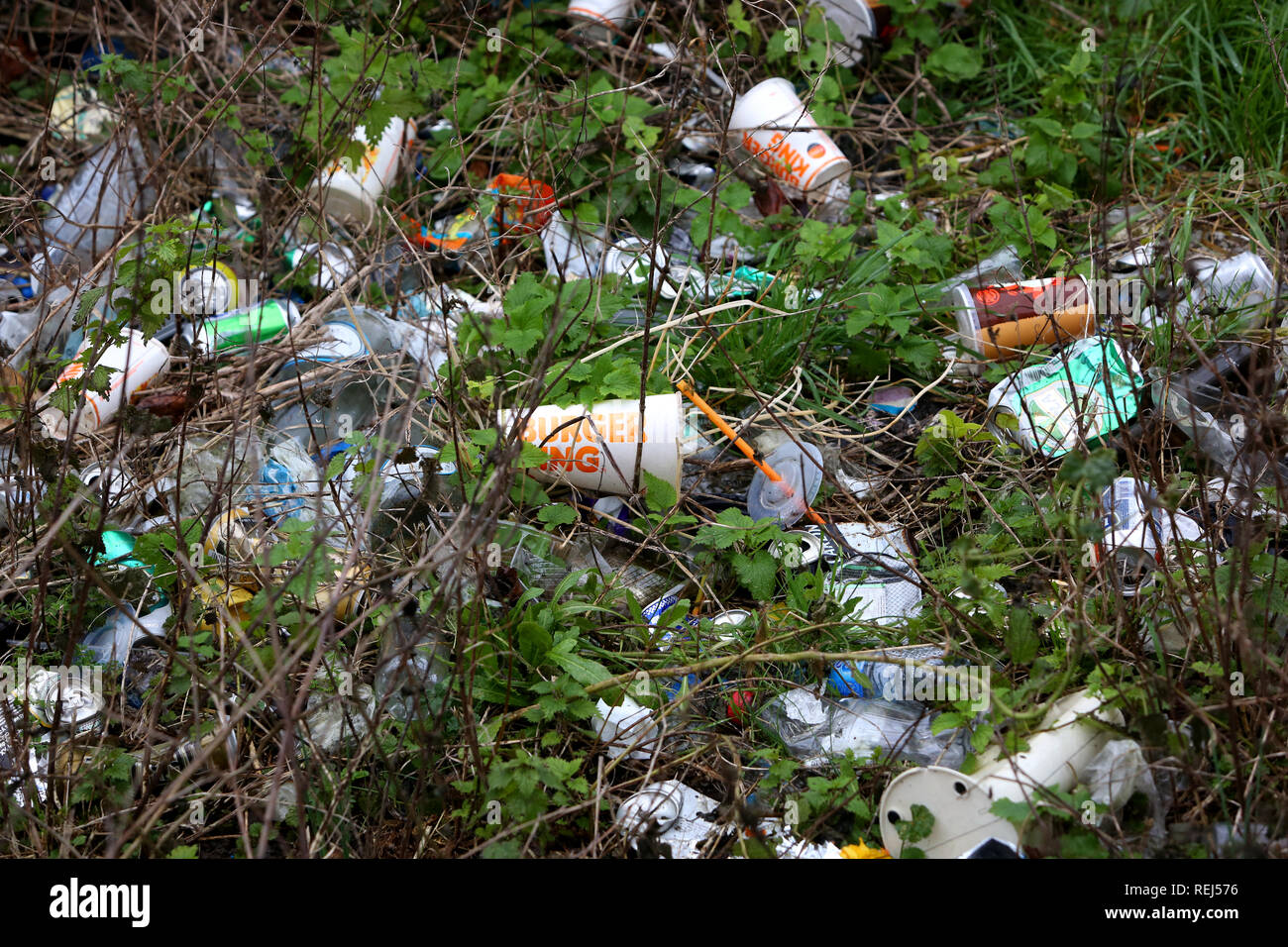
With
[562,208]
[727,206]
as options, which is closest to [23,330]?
[562,208]

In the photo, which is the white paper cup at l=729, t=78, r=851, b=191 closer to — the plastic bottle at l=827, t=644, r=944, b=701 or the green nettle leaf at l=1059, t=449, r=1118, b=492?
the plastic bottle at l=827, t=644, r=944, b=701

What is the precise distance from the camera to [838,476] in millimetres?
2506

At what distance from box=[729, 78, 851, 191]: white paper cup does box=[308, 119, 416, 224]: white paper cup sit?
1.02m

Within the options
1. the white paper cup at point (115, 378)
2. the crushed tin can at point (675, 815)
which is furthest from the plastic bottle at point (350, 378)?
the crushed tin can at point (675, 815)

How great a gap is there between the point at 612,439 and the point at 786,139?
52.1 inches

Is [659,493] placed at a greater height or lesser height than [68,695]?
greater

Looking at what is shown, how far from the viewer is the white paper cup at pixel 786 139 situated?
3.08 metres

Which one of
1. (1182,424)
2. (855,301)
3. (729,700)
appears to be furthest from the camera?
(855,301)

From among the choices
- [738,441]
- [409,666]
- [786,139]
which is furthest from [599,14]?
[409,666]

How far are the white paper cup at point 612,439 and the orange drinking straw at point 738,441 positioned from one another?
0.38 feet

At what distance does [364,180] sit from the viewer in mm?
3041

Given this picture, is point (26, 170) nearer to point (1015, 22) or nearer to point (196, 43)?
point (196, 43)

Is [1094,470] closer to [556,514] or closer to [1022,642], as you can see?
[1022,642]
